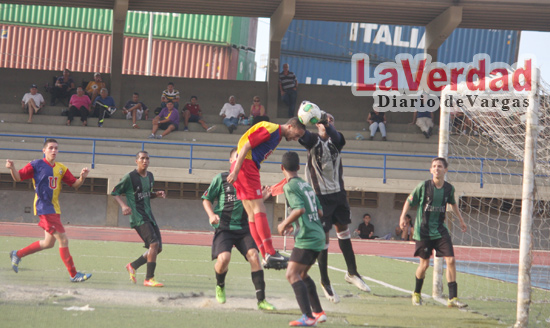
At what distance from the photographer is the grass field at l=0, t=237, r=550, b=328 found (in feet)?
22.8

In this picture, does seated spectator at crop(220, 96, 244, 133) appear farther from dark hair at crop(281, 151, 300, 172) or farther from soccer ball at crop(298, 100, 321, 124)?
dark hair at crop(281, 151, 300, 172)

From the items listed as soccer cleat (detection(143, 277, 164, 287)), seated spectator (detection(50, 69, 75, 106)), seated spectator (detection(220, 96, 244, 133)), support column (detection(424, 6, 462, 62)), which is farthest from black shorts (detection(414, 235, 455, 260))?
seated spectator (detection(50, 69, 75, 106))

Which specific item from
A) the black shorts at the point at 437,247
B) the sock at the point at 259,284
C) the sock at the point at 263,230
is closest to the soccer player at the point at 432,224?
the black shorts at the point at 437,247

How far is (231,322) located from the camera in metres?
6.93

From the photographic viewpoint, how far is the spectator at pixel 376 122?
81.8ft

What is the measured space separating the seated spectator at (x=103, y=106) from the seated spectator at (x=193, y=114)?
2.68 meters

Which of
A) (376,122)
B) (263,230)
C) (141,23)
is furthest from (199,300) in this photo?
(141,23)

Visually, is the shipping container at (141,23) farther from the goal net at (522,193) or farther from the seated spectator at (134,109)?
the goal net at (522,193)

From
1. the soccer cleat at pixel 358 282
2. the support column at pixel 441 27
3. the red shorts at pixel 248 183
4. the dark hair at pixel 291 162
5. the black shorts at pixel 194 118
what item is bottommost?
the soccer cleat at pixel 358 282

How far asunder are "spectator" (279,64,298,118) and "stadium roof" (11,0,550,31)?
2419mm

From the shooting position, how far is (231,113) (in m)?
25.1

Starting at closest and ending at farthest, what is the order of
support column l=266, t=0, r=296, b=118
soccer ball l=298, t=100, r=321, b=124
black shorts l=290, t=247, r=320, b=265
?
black shorts l=290, t=247, r=320, b=265 < soccer ball l=298, t=100, r=321, b=124 < support column l=266, t=0, r=296, b=118

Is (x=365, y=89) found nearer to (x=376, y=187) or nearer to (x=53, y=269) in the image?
(x=376, y=187)

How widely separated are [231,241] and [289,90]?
18.7 meters
